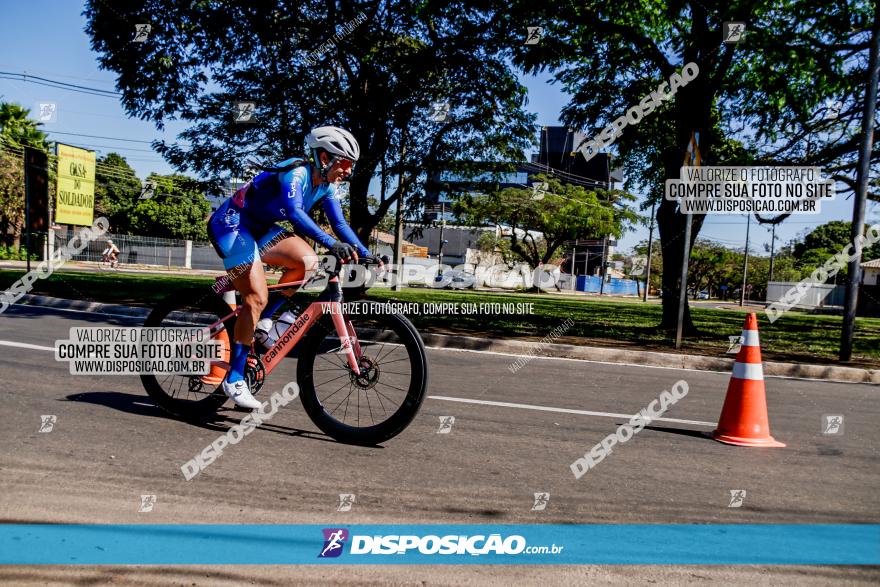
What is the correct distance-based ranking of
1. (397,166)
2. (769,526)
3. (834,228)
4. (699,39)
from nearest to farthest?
1. (769,526)
2. (699,39)
3. (397,166)
4. (834,228)

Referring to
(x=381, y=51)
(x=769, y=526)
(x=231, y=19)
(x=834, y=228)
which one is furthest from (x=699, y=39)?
(x=834, y=228)

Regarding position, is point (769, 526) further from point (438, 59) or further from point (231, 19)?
point (231, 19)

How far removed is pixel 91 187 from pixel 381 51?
1368 centimetres

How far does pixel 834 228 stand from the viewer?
8544cm

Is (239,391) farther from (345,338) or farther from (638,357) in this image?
(638,357)

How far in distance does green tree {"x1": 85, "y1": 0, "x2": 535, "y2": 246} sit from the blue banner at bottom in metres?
13.4
